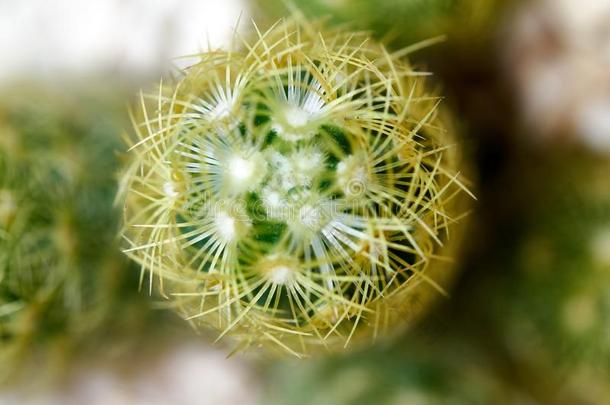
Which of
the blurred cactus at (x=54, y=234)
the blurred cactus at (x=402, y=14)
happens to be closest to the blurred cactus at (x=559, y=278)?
the blurred cactus at (x=402, y=14)

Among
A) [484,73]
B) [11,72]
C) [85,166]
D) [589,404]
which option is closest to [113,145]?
[85,166]

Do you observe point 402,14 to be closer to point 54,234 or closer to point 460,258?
point 460,258

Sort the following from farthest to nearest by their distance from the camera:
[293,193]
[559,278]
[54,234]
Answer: [559,278] < [54,234] < [293,193]

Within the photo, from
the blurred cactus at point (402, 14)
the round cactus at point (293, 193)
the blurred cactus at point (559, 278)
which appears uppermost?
the blurred cactus at point (402, 14)

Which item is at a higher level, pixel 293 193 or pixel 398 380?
pixel 293 193

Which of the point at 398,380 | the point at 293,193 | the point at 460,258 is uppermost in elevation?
the point at 293,193

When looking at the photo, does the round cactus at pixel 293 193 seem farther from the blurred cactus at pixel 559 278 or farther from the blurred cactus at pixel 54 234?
the blurred cactus at pixel 559 278

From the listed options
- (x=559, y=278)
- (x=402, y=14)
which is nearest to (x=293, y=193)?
(x=402, y=14)
